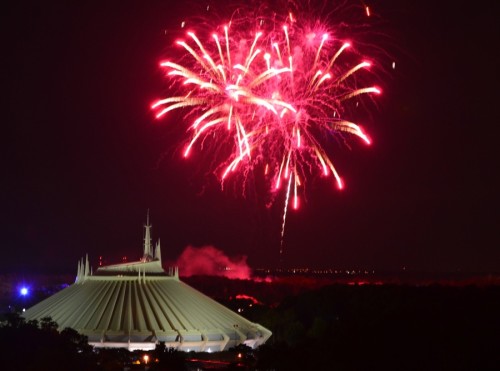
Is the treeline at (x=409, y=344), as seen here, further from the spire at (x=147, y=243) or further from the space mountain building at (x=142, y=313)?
the spire at (x=147, y=243)

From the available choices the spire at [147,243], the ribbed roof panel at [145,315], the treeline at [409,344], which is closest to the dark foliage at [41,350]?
the ribbed roof panel at [145,315]

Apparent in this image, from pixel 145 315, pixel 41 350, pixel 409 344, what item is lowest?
pixel 41 350

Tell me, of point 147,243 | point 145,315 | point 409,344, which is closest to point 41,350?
point 409,344

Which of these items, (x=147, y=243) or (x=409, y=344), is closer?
(x=409, y=344)

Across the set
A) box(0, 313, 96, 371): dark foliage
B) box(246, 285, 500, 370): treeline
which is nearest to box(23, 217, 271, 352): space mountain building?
box(0, 313, 96, 371): dark foliage

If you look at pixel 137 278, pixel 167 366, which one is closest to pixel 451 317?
pixel 167 366

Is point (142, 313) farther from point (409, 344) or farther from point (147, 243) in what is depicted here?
point (409, 344)

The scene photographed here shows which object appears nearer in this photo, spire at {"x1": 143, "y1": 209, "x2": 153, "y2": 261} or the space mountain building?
the space mountain building

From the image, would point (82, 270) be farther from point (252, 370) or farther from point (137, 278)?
point (252, 370)

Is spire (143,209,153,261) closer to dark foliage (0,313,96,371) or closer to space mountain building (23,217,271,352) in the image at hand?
space mountain building (23,217,271,352)
